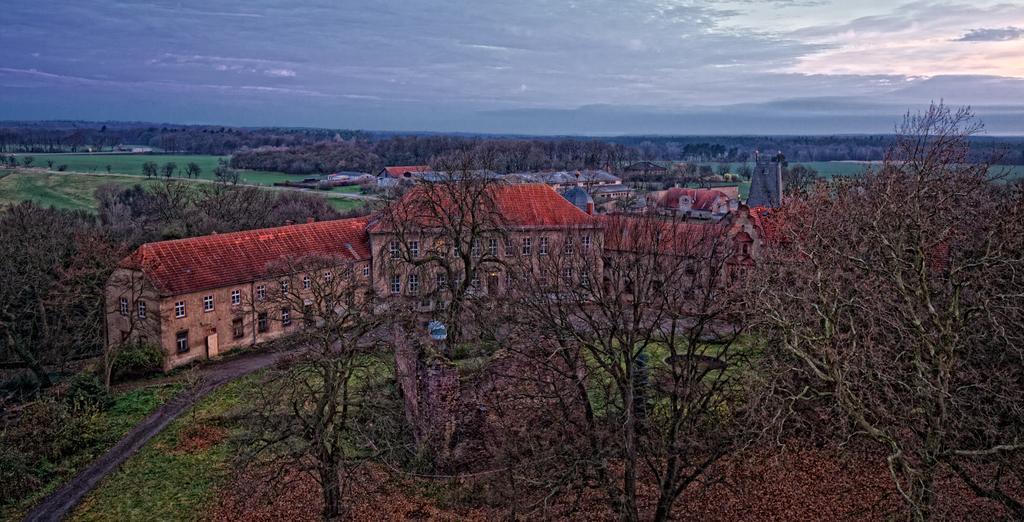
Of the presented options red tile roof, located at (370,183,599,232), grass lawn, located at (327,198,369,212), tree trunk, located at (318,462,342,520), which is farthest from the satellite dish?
grass lawn, located at (327,198,369,212)

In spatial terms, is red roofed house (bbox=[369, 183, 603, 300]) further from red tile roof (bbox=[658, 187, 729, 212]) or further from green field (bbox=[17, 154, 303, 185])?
green field (bbox=[17, 154, 303, 185])

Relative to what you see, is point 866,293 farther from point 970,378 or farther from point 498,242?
point 498,242

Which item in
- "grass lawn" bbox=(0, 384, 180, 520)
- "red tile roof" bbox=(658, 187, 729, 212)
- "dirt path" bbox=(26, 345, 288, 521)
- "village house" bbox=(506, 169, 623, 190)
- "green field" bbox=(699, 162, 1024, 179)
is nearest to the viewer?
"dirt path" bbox=(26, 345, 288, 521)

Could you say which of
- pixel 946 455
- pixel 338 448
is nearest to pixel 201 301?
pixel 338 448

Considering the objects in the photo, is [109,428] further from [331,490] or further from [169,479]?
[331,490]

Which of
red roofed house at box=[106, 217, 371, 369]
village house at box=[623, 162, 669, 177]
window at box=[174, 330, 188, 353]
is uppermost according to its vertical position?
village house at box=[623, 162, 669, 177]

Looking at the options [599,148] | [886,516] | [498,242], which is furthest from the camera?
[599,148]
